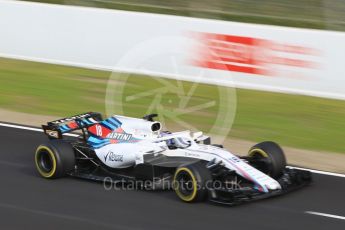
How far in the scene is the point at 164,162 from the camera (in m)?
10.1

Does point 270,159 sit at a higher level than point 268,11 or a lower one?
lower

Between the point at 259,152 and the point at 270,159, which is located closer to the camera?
the point at 270,159

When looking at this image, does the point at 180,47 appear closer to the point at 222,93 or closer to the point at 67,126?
the point at 222,93

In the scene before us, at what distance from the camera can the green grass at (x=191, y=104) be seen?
14273mm

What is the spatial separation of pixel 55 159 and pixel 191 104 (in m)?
5.95

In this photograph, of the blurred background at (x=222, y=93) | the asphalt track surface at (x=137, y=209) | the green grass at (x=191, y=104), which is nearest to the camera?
the asphalt track surface at (x=137, y=209)

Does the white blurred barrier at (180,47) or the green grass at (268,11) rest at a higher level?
the green grass at (268,11)

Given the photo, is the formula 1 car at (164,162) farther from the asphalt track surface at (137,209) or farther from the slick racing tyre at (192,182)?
the asphalt track surface at (137,209)

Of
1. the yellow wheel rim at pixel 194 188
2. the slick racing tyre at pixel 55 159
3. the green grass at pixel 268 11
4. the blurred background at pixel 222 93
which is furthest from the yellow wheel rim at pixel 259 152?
the green grass at pixel 268 11

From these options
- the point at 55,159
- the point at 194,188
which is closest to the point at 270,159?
the point at 194,188

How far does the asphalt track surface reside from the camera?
9094 mm

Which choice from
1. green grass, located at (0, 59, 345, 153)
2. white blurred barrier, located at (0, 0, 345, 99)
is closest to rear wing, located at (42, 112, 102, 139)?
green grass, located at (0, 59, 345, 153)

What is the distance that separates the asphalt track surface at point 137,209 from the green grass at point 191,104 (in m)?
3.22

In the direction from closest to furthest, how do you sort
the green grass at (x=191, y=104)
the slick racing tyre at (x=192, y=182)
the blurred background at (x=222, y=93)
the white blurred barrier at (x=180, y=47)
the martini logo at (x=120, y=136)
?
the slick racing tyre at (x=192, y=182)
the martini logo at (x=120, y=136)
the blurred background at (x=222, y=93)
the green grass at (x=191, y=104)
the white blurred barrier at (x=180, y=47)
